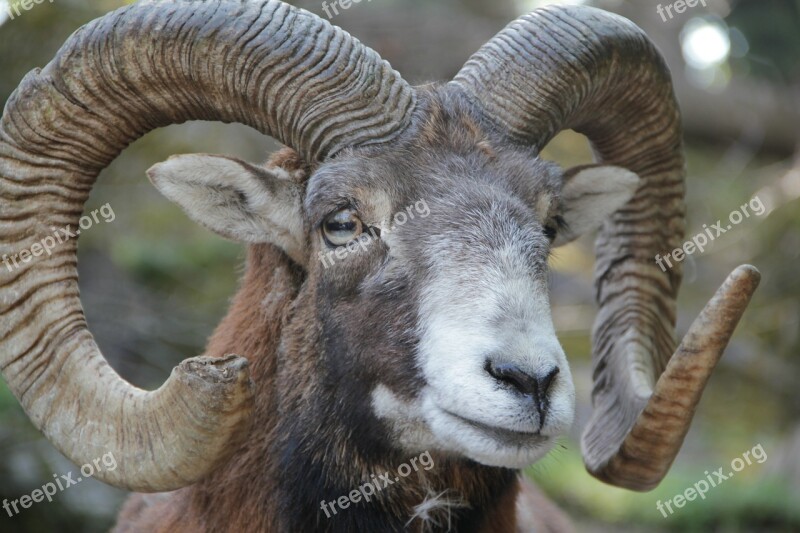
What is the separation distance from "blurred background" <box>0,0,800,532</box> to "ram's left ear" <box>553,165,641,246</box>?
3.66m

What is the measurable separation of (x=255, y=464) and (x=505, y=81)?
9.27 ft

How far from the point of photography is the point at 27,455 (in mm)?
10445

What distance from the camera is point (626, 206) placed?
755 cm

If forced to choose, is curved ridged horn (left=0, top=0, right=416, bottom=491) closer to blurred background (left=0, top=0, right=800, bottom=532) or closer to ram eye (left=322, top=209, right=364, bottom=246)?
ram eye (left=322, top=209, right=364, bottom=246)

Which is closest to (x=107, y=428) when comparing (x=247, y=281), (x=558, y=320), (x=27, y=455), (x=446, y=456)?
(x=247, y=281)

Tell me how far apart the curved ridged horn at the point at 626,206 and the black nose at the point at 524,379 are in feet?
4.20

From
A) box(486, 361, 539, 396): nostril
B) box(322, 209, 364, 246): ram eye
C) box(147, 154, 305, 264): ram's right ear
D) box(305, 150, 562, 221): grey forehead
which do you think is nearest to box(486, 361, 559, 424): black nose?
box(486, 361, 539, 396): nostril

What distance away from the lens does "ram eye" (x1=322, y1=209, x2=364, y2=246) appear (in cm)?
563

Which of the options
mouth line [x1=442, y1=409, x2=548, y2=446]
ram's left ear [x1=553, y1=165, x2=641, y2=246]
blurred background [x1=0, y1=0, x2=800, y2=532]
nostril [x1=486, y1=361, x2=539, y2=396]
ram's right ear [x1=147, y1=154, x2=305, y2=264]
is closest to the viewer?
nostril [x1=486, y1=361, x2=539, y2=396]

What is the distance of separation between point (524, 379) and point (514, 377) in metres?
0.05

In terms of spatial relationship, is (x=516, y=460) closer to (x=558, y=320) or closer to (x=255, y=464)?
(x=255, y=464)

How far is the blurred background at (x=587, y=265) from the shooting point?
12719mm

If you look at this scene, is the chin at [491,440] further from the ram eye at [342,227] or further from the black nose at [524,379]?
the ram eye at [342,227]

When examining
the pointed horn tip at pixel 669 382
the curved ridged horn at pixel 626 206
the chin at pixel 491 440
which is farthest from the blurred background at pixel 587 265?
the chin at pixel 491 440
